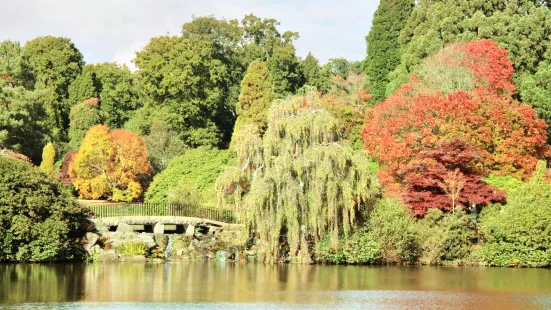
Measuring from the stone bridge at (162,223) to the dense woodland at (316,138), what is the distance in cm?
144

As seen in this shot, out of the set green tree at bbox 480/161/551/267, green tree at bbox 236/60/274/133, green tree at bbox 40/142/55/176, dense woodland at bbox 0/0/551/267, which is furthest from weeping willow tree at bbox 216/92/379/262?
green tree at bbox 40/142/55/176

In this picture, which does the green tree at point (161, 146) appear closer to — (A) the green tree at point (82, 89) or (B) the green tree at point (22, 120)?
(B) the green tree at point (22, 120)

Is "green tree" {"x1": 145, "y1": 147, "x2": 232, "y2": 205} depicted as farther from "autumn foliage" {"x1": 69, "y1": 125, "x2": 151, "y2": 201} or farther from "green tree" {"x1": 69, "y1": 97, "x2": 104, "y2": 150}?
"green tree" {"x1": 69, "y1": 97, "x2": 104, "y2": 150}

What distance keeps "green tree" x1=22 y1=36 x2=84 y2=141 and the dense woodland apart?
17 centimetres

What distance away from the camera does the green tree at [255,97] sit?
204 ft

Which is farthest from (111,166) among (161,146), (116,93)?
(116,93)

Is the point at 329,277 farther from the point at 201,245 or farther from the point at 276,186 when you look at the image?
the point at 201,245

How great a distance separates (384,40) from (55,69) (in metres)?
26.0

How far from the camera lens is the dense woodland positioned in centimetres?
4206

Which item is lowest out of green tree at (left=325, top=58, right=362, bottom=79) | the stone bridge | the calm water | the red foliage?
the calm water

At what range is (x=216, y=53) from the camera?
244ft

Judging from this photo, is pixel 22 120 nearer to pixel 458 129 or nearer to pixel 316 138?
pixel 316 138

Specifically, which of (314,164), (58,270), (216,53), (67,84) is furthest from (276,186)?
(67,84)

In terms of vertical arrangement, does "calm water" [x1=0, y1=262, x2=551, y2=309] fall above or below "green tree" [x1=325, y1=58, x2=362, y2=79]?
below
